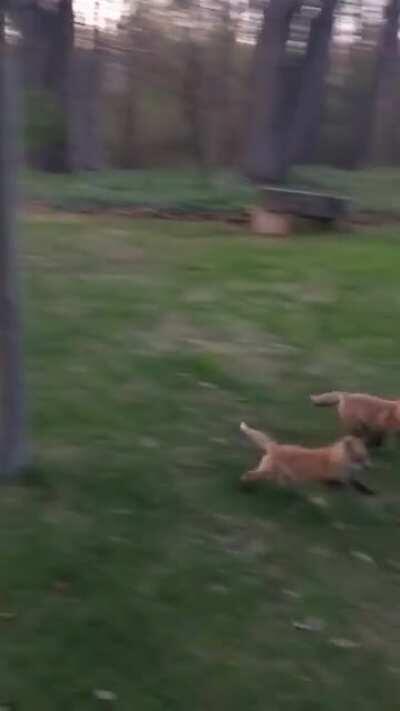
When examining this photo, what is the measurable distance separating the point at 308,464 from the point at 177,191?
1107 centimetres

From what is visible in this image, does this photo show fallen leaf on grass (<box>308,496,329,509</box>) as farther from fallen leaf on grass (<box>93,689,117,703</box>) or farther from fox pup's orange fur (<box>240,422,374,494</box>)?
fallen leaf on grass (<box>93,689,117,703</box>)

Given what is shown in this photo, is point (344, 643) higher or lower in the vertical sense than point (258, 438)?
lower

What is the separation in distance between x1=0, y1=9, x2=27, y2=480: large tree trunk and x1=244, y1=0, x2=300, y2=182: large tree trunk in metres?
13.2

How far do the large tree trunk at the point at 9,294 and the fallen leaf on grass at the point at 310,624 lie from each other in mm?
1764

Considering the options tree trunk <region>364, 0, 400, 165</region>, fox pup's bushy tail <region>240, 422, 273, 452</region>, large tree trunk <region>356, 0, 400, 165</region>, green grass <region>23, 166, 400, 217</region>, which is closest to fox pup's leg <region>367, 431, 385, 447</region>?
fox pup's bushy tail <region>240, 422, 273, 452</region>

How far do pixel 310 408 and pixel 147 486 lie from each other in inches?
76.4

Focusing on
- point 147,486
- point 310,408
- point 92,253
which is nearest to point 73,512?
point 147,486

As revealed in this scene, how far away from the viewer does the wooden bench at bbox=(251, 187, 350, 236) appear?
1541cm

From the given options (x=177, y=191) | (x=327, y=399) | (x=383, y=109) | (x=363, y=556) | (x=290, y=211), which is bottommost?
(x=383, y=109)

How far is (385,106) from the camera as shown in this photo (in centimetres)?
3206

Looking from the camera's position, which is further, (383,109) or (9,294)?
(383,109)

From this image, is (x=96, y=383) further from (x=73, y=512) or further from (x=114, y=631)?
(x=114, y=631)

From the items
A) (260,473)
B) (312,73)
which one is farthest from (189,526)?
(312,73)

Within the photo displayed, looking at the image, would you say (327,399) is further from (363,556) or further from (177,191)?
(177,191)
